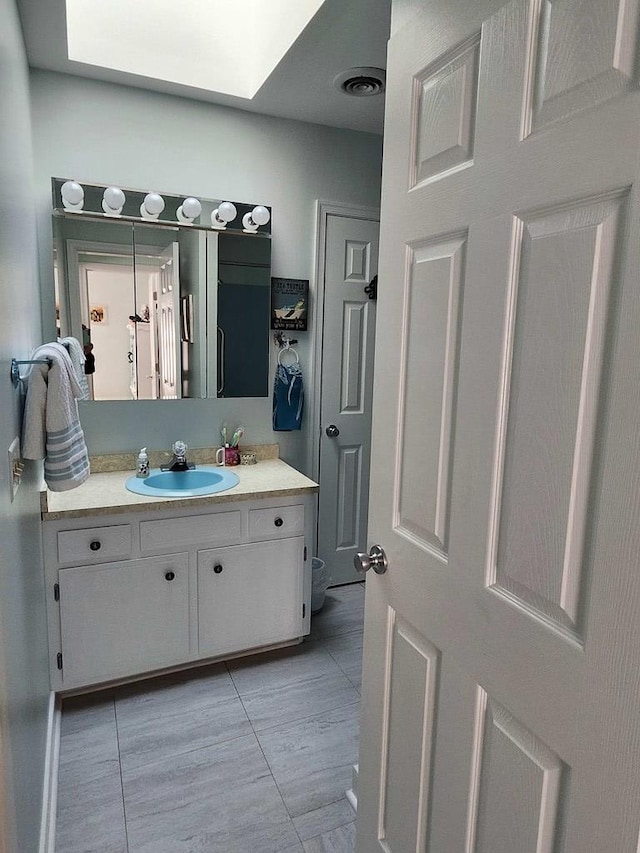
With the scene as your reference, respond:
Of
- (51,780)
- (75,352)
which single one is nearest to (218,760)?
(51,780)

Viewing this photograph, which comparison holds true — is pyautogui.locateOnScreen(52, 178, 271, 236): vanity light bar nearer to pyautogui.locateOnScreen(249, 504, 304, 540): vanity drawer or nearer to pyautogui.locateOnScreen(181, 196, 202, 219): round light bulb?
pyautogui.locateOnScreen(181, 196, 202, 219): round light bulb

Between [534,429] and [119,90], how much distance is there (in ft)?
7.64

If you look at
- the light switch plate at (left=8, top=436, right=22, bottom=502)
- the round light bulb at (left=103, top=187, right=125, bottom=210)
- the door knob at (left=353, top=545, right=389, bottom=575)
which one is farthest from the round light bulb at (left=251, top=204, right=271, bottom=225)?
the door knob at (left=353, top=545, right=389, bottom=575)

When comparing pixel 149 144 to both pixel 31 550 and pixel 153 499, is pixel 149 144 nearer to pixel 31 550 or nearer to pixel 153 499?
pixel 153 499

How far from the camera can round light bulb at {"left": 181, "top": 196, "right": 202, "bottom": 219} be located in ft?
7.86

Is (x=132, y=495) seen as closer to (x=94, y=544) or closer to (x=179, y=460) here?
(x=94, y=544)

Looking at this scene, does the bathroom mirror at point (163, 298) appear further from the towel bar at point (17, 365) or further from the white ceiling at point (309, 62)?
the towel bar at point (17, 365)

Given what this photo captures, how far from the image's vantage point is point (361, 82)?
2141mm

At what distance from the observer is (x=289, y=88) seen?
2.22m

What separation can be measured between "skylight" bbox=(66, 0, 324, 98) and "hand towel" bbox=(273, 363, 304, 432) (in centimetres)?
124

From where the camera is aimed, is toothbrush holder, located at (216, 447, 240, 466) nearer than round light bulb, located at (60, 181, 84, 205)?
No

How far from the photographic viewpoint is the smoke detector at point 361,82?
80.5 inches

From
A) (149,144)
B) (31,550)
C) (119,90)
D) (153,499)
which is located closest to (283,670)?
(153,499)

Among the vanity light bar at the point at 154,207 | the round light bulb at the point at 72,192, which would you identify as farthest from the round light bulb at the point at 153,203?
the round light bulb at the point at 72,192
